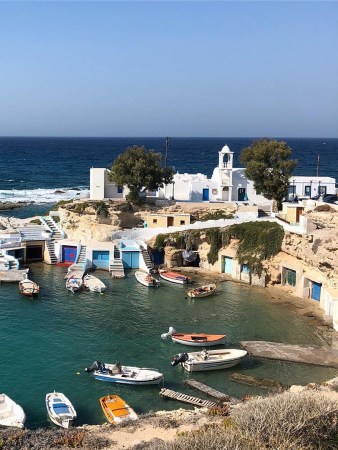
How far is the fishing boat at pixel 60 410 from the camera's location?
2403 centimetres

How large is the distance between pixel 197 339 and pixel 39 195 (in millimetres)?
72082

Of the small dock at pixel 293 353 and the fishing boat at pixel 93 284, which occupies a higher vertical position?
the fishing boat at pixel 93 284

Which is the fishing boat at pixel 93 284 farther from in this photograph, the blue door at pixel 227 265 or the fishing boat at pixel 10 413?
the fishing boat at pixel 10 413

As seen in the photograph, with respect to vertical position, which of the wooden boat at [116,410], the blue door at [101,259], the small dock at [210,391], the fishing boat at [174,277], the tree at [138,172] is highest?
the tree at [138,172]

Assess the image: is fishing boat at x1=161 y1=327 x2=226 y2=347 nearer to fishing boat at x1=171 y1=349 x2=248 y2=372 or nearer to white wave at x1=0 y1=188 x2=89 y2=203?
fishing boat at x1=171 y1=349 x2=248 y2=372

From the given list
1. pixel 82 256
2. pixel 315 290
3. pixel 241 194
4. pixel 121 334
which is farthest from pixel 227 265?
pixel 121 334

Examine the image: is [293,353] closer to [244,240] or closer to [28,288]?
[244,240]

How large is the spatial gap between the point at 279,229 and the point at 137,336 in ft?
59.9

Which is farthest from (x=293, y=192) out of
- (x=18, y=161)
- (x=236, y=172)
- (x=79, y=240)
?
(x=18, y=161)

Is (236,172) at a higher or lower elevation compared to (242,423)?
higher

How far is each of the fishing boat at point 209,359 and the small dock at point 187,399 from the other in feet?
9.82

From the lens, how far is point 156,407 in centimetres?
2634

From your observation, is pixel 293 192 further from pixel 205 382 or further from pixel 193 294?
pixel 205 382

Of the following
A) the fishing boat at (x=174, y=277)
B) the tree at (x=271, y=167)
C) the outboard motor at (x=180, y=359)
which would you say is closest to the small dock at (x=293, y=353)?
the outboard motor at (x=180, y=359)
